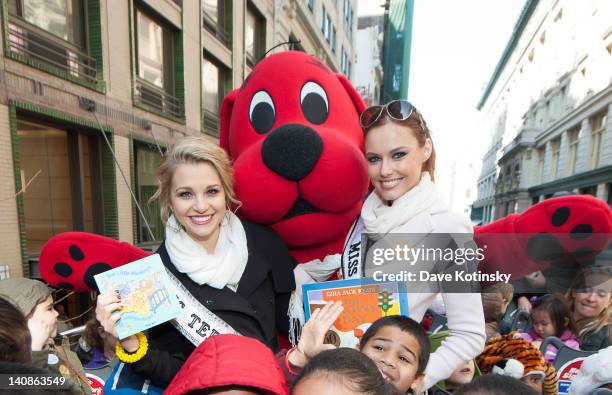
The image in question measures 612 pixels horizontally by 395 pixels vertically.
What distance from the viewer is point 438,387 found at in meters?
1.70

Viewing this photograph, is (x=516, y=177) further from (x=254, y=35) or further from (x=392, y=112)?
(x=392, y=112)

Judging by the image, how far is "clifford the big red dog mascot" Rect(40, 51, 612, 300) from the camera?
1.64 m

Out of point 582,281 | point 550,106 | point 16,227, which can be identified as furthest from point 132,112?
point 550,106

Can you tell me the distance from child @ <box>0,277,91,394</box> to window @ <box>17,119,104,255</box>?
377cm

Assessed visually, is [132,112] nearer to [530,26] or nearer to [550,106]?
[550,106]

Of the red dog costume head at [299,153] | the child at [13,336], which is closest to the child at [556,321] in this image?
the red dog costume head at [299,153]

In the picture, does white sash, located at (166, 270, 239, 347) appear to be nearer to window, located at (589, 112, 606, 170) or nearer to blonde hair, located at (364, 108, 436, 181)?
blonde hair, located at (364, 108, 436, 181)

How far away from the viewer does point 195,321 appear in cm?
150

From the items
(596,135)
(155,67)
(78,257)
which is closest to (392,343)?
(78,257)

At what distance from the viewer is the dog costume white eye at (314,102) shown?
1.91 meters

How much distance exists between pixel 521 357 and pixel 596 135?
2318cm

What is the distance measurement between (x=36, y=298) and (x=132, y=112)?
217 inches

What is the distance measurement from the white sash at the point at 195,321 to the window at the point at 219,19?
31.2 feet

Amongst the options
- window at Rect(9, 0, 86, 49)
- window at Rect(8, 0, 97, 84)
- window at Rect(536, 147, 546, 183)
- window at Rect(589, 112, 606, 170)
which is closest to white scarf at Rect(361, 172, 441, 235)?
window at Rect(8, 0, 97, 84)
